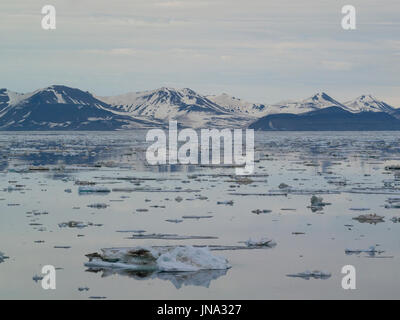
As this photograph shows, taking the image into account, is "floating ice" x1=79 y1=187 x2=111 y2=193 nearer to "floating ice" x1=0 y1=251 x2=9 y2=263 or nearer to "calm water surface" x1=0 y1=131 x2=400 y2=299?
"calm water surface" x1=0 y1=131 x2=400 y2=299

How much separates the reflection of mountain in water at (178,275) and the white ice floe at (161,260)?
127 mm

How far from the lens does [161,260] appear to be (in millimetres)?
12133

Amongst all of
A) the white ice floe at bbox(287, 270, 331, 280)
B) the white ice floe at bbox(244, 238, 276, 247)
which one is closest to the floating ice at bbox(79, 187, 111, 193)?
the white ice floe at bbox(244, 238, 276, 247)

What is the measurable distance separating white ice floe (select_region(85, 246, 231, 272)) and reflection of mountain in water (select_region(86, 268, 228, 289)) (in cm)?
13

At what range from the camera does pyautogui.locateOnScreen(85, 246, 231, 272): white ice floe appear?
12.1 metres

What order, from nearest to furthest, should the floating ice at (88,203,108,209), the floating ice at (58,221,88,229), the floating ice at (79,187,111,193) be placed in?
1. the floating ice at (58,221,88,229)
2. the floating ice at (88,203,108,209)
3. the floating ice at (79,187,111,193)

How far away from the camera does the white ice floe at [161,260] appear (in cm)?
1206

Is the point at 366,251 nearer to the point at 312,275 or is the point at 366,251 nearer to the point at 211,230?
the point at 312,275

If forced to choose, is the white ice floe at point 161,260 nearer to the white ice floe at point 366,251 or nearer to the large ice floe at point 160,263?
the large ice floe at point 160,263

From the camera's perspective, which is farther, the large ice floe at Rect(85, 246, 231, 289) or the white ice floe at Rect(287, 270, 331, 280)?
the large ice floe at Rect(85, 246, 231, 289)

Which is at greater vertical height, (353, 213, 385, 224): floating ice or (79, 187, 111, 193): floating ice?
(79, 187, 111, 193): floating ice

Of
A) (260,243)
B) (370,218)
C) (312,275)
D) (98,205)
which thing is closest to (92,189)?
(98,205)
